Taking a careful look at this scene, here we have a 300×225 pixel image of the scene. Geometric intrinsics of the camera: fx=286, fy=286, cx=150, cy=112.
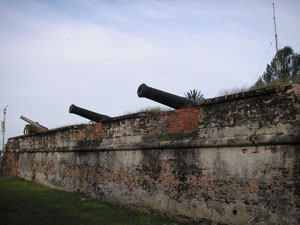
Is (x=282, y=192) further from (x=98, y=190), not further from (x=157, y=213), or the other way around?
(x=98, y=190)

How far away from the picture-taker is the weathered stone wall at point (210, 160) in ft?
13.5

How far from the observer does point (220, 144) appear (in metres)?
4.92

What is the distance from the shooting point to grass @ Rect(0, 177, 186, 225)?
18.5 ft

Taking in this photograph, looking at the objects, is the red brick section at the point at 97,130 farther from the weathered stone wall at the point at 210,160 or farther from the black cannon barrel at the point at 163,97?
the black cannon barrel at the point at 163,97

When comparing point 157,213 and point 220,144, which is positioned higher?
point 220,144

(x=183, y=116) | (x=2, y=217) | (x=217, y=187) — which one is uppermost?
(x=183, y=116)

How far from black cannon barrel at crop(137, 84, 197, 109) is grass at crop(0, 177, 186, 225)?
2505 mm

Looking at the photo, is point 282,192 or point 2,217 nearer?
point 282,192

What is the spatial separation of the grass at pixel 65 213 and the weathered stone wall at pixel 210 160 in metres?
0.38

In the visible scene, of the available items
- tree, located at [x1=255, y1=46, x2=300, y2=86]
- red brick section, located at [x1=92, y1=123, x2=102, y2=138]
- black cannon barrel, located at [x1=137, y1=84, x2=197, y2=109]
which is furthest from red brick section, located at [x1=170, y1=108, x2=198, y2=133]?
tree, located at [x1=255, y1=46, x2=300, y2=86]

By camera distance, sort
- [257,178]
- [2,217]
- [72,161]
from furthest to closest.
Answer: [72,161] → [2,217] → [257,178]

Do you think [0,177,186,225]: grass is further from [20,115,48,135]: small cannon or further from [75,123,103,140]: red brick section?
[20,115,48,135]: small cannon

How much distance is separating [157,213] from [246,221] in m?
2.17

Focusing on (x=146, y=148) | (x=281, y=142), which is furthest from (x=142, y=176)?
(x=281, y=142)
